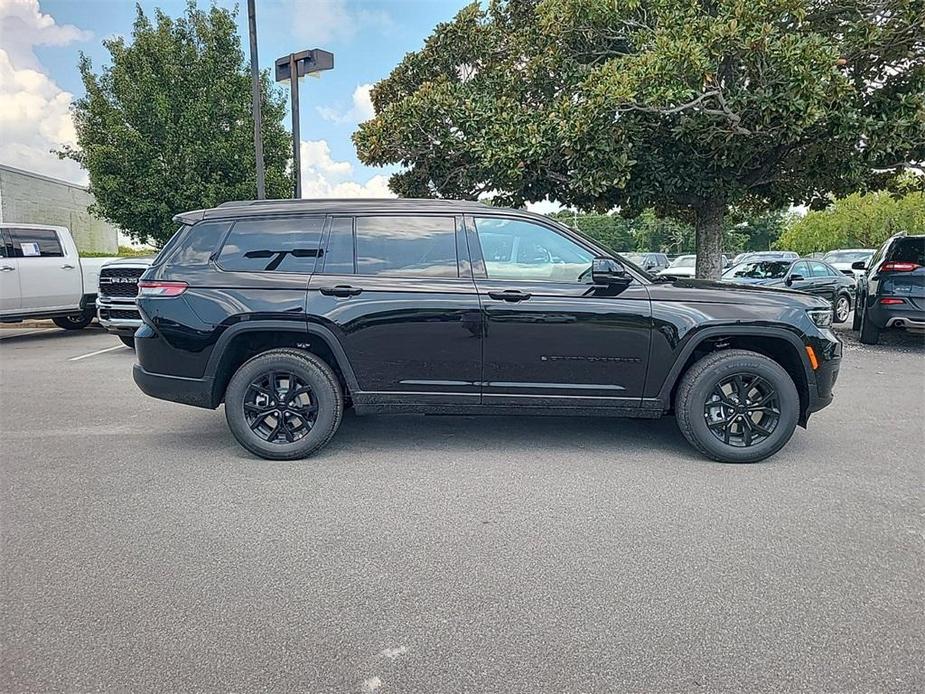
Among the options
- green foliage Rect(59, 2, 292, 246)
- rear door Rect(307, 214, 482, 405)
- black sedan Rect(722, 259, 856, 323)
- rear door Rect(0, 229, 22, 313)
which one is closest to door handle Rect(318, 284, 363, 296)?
rear door Rect(307, 214, 482, 405)

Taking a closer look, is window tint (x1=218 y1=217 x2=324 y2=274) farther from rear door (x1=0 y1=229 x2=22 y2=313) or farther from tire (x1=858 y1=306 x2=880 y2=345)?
tire (x1=858 y1=306 x2=880 y2=345)

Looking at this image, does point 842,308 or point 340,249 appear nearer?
point 340,249

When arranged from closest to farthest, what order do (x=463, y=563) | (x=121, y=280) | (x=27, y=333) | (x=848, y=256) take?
(x=463, y=563) → (x=121, y=280) → (x=27, y=333) → (x=848, y=256)

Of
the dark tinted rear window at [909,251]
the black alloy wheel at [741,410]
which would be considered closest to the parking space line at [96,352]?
the black alloy wheel at [741,410]

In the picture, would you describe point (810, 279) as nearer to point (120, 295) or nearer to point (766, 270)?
point (766, 270)

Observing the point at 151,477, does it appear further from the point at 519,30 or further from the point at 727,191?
the point at 519,30

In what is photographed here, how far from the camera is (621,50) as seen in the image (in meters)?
10.9

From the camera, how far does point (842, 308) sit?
1399 cm

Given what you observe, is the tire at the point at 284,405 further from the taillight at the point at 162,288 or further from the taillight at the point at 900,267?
the taillight at the point at 900,267

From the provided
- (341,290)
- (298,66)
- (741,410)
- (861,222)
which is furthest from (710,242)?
(861,222)

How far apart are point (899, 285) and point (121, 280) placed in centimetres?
1084

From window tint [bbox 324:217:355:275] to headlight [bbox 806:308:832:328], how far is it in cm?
326

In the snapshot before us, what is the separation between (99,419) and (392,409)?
2902mm

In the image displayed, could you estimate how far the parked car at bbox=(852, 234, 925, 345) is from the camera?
904 cm
